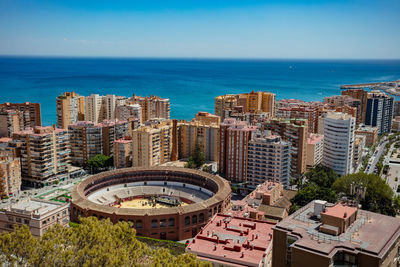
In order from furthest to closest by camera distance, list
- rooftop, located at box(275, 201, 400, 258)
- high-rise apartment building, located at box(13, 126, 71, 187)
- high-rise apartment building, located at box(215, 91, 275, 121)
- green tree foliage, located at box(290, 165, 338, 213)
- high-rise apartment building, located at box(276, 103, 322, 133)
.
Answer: high-rise apartment building, located at box(215, 91, 275, 121) → high-rise apartment building, located at box(276, 103, 322, 133) → high-rise apartment building, located at box(13, 126, 71, 187) → green tree foliage, located at box(290, 165, 338, 213) → rooftop, located at box(275, 201, 400, 258)

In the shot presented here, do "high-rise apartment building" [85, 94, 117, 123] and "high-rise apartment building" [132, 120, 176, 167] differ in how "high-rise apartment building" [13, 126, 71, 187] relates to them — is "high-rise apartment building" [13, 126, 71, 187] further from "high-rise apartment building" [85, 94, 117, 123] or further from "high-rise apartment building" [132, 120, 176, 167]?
"high-rise apartment building" [85, 94, 117, 123]

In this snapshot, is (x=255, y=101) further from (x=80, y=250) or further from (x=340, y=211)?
(x=80, y=250)

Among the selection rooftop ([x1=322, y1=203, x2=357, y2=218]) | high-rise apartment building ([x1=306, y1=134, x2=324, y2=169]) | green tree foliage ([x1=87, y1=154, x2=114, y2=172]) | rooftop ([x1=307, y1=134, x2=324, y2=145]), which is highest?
rooftop ([x1=322, y1=203, x2=357, y2=218])

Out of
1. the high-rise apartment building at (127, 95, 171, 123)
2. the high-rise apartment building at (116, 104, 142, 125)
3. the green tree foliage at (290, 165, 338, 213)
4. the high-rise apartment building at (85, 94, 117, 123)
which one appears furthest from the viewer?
the high-rise apartment building at (85, 94, 117, 123)

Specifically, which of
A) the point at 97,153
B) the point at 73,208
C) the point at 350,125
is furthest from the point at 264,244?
the point at 97,153

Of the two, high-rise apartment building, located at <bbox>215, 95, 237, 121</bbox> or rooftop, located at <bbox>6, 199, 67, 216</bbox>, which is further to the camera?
high-rise apartment building, located at <bbox>215, 95, 237, 121</bbox>

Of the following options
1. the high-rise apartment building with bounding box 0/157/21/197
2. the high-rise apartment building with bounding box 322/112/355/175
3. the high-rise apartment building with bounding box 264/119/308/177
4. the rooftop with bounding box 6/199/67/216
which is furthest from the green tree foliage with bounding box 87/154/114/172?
the high-rise apartment building with bounding box 322/112/355/175

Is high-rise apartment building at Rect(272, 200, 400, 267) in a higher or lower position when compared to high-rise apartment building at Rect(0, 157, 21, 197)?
higher
